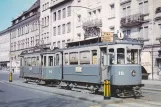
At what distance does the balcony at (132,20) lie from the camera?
36669mm

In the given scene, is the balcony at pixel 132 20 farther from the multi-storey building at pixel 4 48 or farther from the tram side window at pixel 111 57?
the multi-storey building at pixel 4 48

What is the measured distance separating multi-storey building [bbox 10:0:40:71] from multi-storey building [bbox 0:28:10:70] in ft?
15.6

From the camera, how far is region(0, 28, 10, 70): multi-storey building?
98250 mm

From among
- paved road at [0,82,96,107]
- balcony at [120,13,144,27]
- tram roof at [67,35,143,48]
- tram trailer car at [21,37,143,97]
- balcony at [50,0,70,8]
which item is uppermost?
balcony at [50,0,70,8]

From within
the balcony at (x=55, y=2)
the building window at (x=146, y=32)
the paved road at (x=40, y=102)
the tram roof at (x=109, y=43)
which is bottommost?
the paved road at (x=40, y=102)

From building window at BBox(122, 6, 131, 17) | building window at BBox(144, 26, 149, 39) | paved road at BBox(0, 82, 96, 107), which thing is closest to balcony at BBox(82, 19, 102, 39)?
building window at BBox(122, 6, 131, 17)

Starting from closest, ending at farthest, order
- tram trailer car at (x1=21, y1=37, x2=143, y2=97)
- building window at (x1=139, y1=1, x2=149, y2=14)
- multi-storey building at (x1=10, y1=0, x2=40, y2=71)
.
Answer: tram trailer car at (x1=21, y1=37, x2=143, y2=97) → building window at (x1=139, y1=1, x2=149, y2=14) → multi-storey building at (x1=10, y1=0, x2=40, y2=71)

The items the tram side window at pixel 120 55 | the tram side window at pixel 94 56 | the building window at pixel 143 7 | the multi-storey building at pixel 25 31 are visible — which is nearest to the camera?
the tram side window at pixel 120 55

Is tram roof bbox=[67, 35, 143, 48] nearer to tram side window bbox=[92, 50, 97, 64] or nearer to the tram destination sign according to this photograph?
the tram destination sign

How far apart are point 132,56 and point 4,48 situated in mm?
90662

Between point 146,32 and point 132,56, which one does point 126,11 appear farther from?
point 132,56

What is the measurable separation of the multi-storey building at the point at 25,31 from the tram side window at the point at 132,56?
53376mm

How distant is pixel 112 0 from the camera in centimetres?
4244

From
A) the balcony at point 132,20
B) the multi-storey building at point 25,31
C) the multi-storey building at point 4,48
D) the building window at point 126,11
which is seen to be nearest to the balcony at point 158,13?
the balcony at point 132,20
